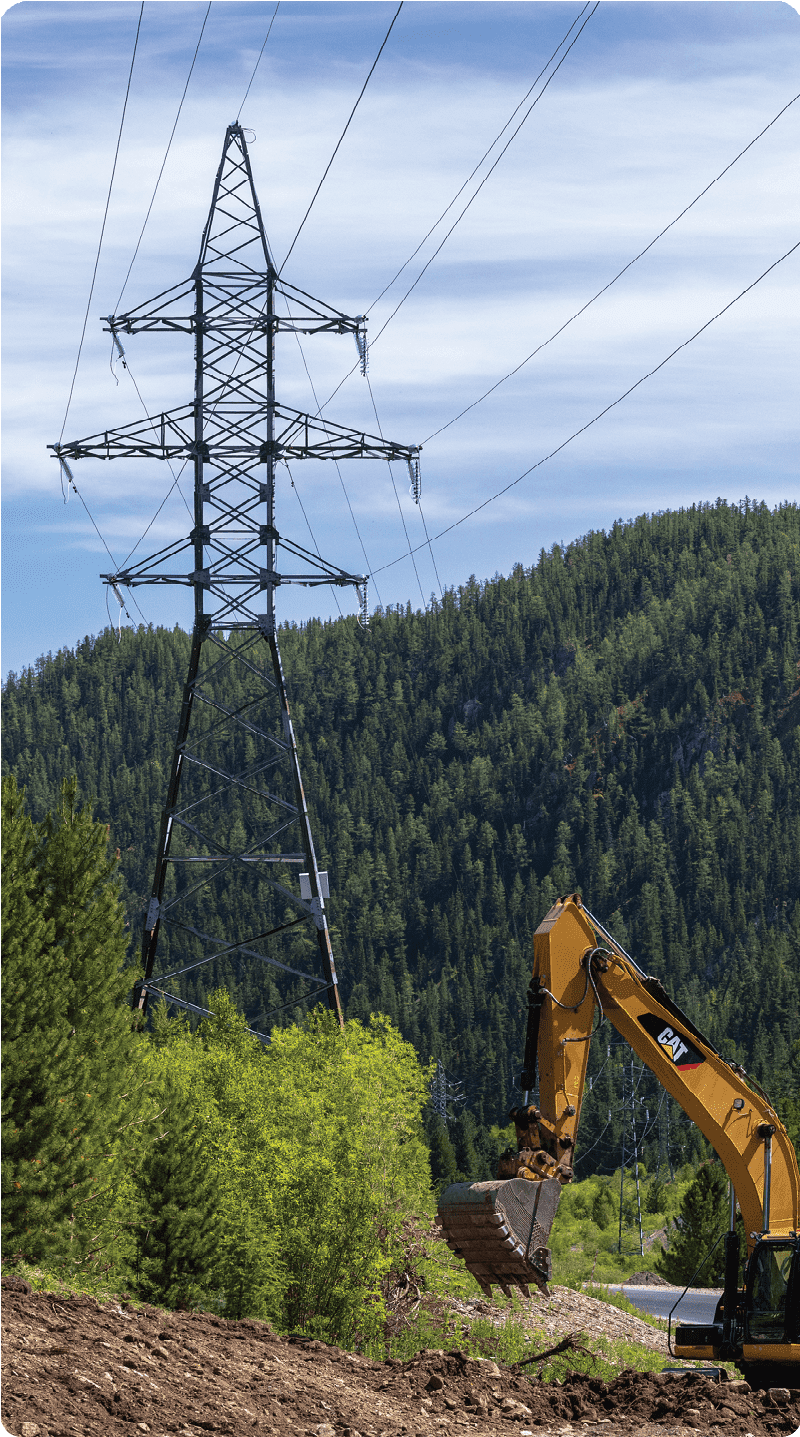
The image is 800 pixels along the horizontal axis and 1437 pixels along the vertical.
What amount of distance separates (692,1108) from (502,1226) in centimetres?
435

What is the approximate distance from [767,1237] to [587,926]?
183 inches

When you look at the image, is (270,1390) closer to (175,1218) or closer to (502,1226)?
(502,1226)

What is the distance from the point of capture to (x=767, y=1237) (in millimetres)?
19578

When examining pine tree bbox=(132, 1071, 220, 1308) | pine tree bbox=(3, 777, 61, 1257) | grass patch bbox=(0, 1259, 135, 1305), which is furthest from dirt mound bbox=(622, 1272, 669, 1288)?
pine tree bbox=(3, 777, 61, 1257)

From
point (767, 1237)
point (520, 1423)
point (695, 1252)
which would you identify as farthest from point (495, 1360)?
point (695, 1252)

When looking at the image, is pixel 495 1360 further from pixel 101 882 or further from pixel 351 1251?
pixel 101 882

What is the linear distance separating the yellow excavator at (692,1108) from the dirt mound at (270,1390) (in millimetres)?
740

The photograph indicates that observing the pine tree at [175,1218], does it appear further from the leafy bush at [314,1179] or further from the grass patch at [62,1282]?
the grass patch at [62,1282]

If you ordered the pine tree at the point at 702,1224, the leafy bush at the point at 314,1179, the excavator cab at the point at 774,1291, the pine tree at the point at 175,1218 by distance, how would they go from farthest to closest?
the pine tree at the point at 702,1224
the leafy bush at the point at 314,1179
the pine tree at the point at 175,1218
the excavator cab at the point at 774,1291

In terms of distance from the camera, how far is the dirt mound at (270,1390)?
580 inches

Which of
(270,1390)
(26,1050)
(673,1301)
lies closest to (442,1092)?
(673,1301)

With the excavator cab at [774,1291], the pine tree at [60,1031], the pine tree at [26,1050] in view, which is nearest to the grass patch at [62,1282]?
the pine tree at [60,1031]

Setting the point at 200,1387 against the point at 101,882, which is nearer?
the point at 200,1387

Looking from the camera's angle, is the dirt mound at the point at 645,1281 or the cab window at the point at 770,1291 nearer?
the cab window at the point at 770,1291
